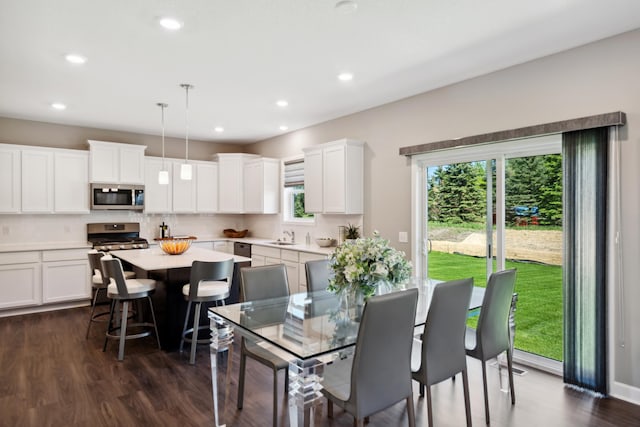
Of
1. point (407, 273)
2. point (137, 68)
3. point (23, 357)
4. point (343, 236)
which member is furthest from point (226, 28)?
point (23, 357)

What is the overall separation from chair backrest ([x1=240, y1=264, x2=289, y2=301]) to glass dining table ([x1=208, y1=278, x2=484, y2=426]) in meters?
Answer: 0.12

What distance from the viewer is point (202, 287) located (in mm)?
3688

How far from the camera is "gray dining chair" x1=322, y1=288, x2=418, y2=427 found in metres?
1.84

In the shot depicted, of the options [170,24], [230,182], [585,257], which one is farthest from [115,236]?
[585,257]

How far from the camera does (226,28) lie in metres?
2.84

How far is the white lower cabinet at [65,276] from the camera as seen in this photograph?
5.29 meters

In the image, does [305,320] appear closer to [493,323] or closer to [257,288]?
[257,288]

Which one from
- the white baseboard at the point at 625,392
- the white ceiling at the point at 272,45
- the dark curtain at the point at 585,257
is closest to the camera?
the white ceiling at the point at 272,45

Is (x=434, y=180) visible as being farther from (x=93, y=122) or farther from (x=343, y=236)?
(x=93, y=122)

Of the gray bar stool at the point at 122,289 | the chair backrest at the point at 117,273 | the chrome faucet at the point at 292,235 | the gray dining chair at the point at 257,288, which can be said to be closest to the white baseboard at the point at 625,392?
the gray dining chair at the point at 257,288

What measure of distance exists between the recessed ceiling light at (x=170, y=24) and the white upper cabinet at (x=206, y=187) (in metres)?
4.15

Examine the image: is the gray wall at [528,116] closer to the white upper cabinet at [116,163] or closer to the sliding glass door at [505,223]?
the sliding glass door at [505,223]

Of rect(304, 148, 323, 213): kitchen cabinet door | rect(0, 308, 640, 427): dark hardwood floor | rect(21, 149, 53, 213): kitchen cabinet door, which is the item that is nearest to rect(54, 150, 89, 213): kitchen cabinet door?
rect(21, 149, 53, 213): kitchen cabinet door

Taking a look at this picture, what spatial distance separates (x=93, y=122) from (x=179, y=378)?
4.20 metres
